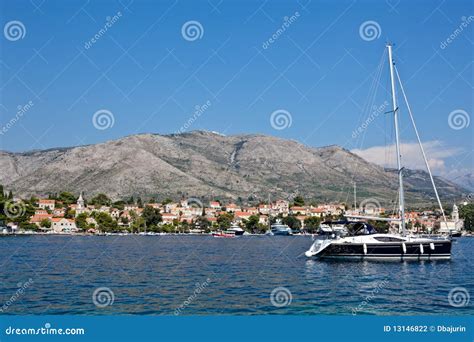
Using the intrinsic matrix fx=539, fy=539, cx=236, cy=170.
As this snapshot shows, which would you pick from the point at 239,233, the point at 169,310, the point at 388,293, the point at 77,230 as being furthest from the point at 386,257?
the point at 77,230

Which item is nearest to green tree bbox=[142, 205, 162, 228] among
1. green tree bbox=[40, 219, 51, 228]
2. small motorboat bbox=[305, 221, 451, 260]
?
green tree bbox=[40, 219, 51, 228]

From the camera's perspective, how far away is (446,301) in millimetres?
21844

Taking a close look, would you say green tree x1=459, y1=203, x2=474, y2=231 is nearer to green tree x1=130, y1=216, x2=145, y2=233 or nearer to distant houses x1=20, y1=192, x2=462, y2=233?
distant houses x1=20, y1=192, x2=462, y2=233

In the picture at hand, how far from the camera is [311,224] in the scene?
465 ft
